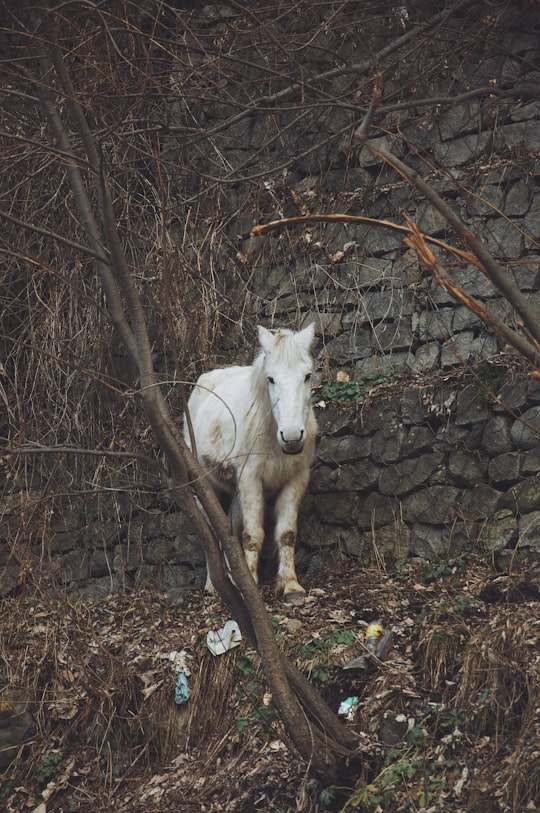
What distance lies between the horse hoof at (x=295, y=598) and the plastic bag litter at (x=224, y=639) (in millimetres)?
376

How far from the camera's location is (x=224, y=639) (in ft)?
18.8

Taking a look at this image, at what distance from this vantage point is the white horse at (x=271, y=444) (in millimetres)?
5799

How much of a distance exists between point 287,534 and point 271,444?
0.57 m

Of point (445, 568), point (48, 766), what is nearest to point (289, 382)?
point (445, 568)

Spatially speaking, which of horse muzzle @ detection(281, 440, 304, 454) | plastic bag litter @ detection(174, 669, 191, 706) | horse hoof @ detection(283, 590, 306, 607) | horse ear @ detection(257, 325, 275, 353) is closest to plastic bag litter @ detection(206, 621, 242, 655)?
plastic bag litter @ detection(174, 669, 191, 706)

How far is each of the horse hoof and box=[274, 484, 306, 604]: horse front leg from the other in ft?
0.12

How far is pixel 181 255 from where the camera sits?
838 centimetres

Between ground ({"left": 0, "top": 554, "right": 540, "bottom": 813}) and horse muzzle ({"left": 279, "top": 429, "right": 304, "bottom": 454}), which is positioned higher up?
horse muzzle ({"left": 279, "top": 429, "right": 304, "bottom": 454})

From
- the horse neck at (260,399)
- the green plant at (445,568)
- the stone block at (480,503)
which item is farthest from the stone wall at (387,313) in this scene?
the horse neck at (260,399)

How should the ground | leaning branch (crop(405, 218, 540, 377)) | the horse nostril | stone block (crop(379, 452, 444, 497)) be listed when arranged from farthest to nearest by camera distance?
stone block (crop(379, 452, 444, 497)), the horse nostril, the ground, leaning branch (crop(405, 218, 540, 377))

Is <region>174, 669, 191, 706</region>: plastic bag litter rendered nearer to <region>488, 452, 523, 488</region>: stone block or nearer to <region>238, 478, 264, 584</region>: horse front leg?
<region>238, 478, 264, 584</region>: horse front leg

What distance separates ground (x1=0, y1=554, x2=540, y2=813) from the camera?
4500 millimetres

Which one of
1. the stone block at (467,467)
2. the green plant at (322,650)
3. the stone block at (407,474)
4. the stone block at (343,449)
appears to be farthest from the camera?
the stone block at (343,449)

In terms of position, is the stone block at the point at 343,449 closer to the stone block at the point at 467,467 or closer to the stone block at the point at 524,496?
the stone block at the point at 467,467
